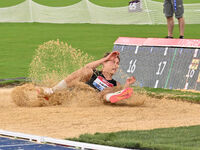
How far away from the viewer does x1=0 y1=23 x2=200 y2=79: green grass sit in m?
16.3

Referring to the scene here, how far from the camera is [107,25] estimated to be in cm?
2600

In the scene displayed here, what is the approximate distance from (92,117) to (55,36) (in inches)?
511

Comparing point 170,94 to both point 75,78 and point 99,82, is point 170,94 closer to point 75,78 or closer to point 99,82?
point 99,82

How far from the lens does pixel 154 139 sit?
6.94 metres

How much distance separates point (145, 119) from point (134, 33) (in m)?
13.8

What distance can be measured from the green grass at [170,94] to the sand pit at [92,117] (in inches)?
10.8

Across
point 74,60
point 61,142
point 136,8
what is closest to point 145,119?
point 61,142

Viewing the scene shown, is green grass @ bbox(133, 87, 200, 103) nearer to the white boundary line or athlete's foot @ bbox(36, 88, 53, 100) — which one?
athlete's foot @ bbox(36, 88, 53, 100)

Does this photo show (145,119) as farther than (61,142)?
Yes

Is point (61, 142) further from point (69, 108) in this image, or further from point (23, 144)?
point (69, 108)

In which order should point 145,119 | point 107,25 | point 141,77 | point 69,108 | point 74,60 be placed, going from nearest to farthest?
point 145,119
point 69,108
point 74,60
point 141,77
point 107,25

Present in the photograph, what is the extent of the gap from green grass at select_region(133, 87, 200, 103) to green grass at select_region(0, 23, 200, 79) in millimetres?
3685

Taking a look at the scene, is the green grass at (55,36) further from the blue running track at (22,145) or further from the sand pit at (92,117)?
the blue running track at (22,145)

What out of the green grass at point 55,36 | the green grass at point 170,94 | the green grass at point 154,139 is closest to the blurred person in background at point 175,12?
the green grass at point 170,94
